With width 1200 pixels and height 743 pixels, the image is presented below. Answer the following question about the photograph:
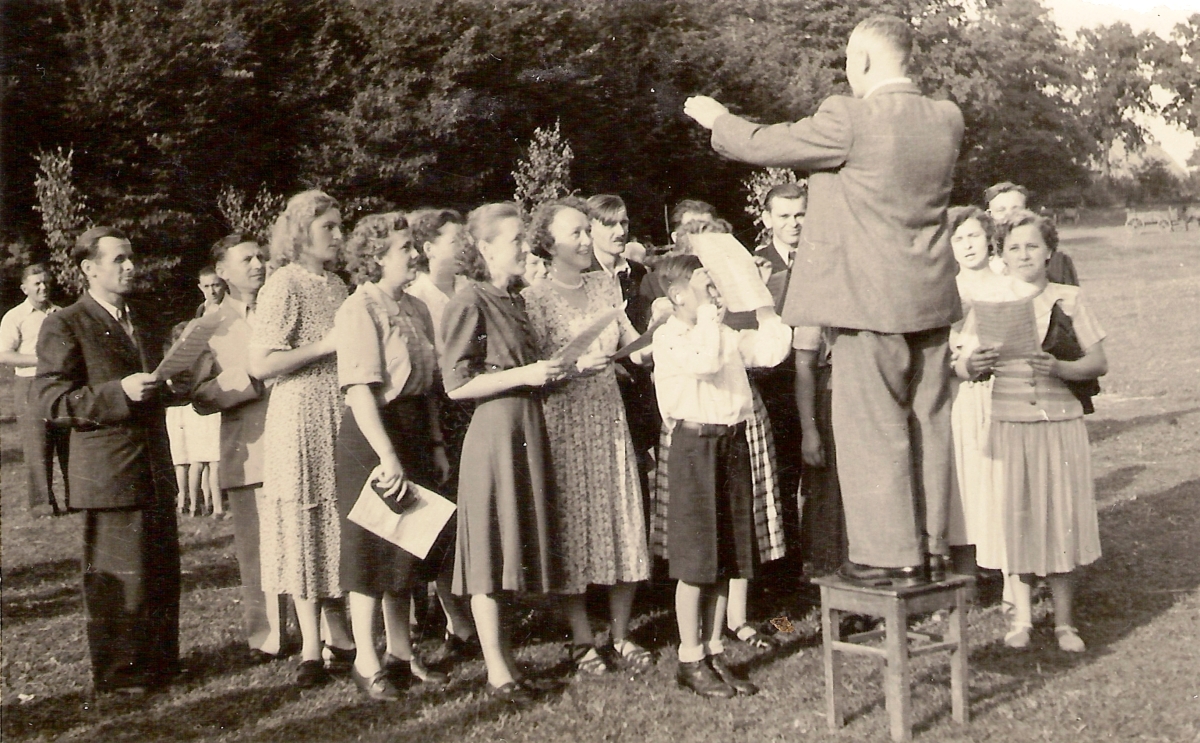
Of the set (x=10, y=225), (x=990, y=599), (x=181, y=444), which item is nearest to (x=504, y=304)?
(x=990, y=599)

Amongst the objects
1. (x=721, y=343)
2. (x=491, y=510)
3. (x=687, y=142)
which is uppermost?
(x=687, y=142)

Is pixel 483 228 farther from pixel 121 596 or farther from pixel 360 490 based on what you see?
pixel 121 596

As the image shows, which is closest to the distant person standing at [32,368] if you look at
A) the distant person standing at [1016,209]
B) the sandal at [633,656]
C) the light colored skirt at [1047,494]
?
the sandal at [633,656]

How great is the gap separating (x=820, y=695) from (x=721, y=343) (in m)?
1.56

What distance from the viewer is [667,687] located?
5.13 meters

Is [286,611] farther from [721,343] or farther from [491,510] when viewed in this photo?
[721,343]

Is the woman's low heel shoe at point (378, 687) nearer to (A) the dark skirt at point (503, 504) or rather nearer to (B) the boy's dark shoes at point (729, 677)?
(A) the dark skirt at point (503, 504)

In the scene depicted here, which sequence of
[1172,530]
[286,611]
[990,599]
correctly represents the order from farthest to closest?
1. [1172,530]
2. [990,599]
3. [286,611]

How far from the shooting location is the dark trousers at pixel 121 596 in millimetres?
5359

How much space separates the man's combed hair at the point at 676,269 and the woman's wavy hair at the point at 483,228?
2.26 ft

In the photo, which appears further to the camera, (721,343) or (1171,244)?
(1171,244)

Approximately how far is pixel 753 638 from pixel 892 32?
313 centimetres

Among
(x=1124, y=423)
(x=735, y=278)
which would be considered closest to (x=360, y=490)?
(x=735, y=278)

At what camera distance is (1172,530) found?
26.3 feet
